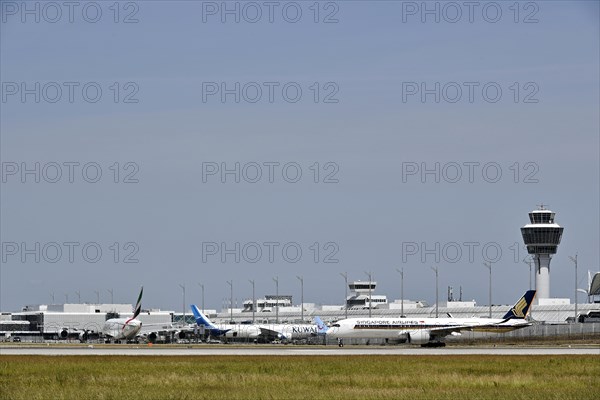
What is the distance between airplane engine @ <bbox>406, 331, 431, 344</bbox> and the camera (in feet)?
452

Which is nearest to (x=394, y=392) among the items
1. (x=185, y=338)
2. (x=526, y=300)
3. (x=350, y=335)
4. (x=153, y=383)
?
(x=153, y=383)

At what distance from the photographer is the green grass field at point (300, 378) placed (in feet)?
166

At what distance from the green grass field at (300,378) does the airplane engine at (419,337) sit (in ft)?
170

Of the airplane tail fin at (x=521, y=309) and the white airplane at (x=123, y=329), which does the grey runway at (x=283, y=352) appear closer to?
the airplane tail fin at (x=521, y=309)

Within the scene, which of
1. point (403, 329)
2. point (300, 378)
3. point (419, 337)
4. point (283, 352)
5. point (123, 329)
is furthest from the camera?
A: point (123, 329)

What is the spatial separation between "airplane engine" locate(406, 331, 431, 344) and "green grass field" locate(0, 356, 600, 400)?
51804 mm

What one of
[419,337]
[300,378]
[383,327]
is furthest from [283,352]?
[300,378]

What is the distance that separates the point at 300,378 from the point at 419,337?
Result: 77.6m

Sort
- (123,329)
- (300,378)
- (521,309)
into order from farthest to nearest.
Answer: (123,329), (521,309), (300,378)

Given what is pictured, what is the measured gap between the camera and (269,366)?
7381 cm

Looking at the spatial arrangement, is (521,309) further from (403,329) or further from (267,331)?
(267,331)

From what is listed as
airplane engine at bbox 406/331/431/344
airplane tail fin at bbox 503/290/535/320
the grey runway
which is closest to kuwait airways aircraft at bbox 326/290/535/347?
airplane engine at bbox 406/331/431/344

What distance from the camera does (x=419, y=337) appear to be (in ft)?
452

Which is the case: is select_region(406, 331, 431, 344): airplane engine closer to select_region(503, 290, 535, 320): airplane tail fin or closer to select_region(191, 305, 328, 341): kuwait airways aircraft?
select_region(503, 290, 535, 320): airplane tail fin
